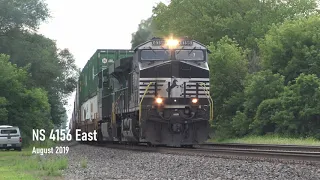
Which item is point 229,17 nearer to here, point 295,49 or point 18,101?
point 295,49

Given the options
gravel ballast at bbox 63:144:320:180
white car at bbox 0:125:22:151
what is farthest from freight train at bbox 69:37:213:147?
white car at bbox 0:125:22:151

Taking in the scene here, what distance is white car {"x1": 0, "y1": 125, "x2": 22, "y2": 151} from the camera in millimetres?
31812

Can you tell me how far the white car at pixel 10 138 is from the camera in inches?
1252

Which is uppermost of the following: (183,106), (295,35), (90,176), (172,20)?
(172,20)

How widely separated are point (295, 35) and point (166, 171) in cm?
2220

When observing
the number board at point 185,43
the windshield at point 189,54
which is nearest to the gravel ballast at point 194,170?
the windshield at point 189,54

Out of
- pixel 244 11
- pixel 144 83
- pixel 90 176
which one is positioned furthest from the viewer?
pixel 244 11

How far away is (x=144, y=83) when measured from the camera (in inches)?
846

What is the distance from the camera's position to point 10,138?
31.8 metres

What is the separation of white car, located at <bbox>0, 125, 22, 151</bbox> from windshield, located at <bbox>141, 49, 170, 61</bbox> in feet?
40.0

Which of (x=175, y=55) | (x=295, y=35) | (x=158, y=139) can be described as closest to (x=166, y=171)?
(x=158, y=139)

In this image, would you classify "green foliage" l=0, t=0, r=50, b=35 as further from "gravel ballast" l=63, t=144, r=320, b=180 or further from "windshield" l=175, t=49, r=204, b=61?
"gravel ballast" l=63, t=144, r=320, b=180

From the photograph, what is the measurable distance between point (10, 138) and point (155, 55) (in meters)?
12.8

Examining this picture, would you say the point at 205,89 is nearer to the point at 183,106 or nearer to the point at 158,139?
the point at 183,106
